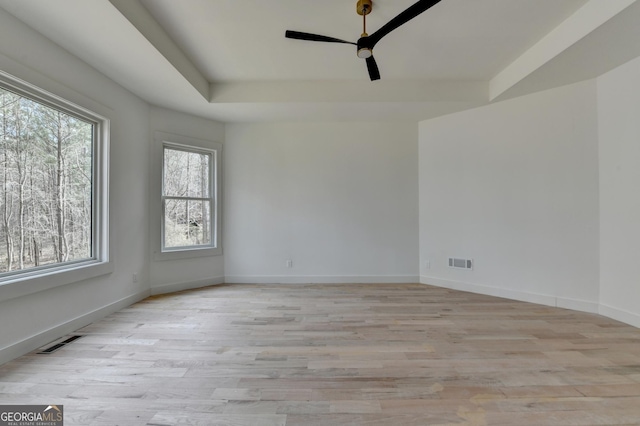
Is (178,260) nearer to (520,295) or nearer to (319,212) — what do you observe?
(319,212)

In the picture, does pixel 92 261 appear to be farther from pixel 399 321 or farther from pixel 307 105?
pixel 399 321

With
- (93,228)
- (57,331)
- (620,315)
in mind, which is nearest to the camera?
(57,331)

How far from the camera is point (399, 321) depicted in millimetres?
2752

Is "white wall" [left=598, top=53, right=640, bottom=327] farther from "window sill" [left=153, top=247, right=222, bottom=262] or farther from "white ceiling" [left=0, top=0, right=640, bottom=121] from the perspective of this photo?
"window sill" [left=153, top=247, right=222, bottom=262]

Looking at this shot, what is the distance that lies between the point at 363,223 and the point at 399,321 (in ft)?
5.96

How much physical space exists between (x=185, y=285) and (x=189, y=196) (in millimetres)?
1333

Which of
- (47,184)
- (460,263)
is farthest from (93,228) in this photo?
(460,263)

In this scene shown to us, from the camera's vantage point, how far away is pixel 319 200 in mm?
4305

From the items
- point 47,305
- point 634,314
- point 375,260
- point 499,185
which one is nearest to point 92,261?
point 47,305

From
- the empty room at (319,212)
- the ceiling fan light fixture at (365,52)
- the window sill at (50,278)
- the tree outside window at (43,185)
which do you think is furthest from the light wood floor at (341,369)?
the ceiling fan light fixture at (365,52)

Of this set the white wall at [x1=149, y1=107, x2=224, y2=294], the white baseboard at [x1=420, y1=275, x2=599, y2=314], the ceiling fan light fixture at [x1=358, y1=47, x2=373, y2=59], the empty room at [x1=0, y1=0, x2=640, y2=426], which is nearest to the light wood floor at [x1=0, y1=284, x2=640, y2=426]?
the empty room at [x1=0, y1=0, x2=640, y2=426]

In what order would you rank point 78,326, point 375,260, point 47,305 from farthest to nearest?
point 375,260 → point 78,326 → point 47,305

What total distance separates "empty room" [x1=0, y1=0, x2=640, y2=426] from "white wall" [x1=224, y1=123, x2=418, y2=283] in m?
0.03

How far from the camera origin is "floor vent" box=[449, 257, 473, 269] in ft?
12.4
